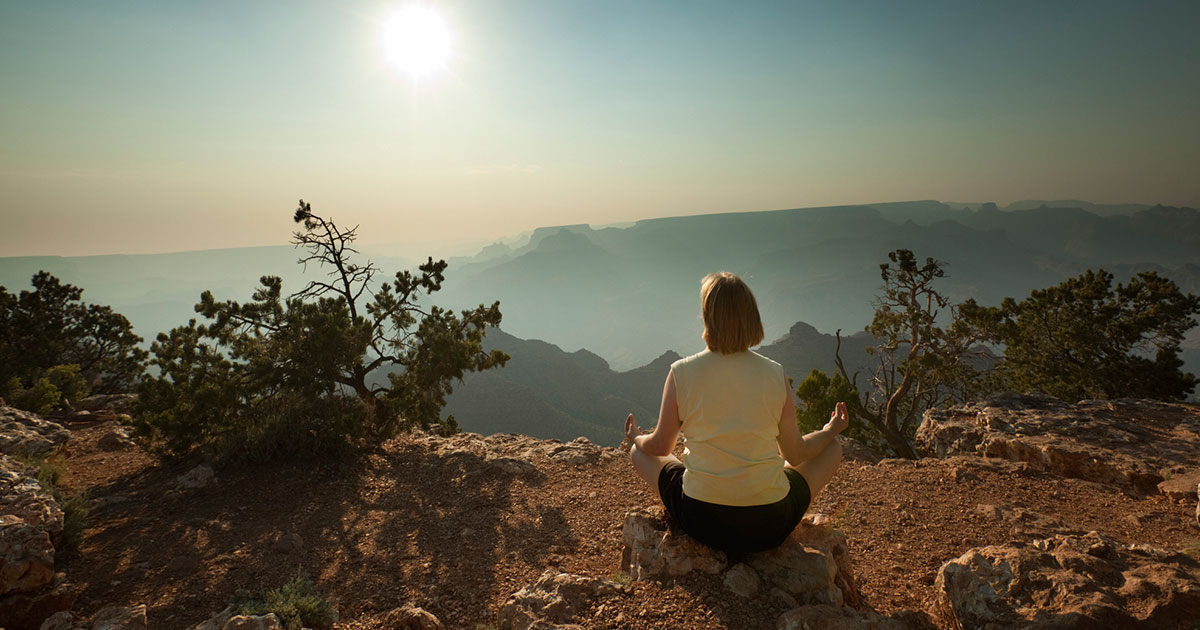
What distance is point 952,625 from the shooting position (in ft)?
9.86

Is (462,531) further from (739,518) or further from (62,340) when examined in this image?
(62,340)

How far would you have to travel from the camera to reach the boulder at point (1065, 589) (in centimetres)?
259

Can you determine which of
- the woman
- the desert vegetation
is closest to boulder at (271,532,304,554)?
the woman

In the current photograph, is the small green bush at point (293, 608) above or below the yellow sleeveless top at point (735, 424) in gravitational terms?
below

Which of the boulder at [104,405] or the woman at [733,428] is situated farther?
the boulder at [104,405]

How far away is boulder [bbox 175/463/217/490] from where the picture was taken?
7.35 m

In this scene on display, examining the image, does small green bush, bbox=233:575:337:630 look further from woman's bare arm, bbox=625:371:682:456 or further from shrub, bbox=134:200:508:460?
shrub, bbox=134:200:508:460

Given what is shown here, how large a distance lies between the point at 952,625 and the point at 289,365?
34.0 ft

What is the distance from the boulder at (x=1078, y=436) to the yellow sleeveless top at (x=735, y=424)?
7.54 meters

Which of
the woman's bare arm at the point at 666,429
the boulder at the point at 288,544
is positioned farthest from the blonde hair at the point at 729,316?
the boulder at the point at 288,544

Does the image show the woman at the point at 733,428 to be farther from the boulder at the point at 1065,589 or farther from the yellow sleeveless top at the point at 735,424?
the boulder at the point at 1065,589

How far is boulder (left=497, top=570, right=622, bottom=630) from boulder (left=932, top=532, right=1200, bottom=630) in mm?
2273

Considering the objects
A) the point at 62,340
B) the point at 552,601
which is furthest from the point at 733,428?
the point at 62,340

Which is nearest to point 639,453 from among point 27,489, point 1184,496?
point 27,489
